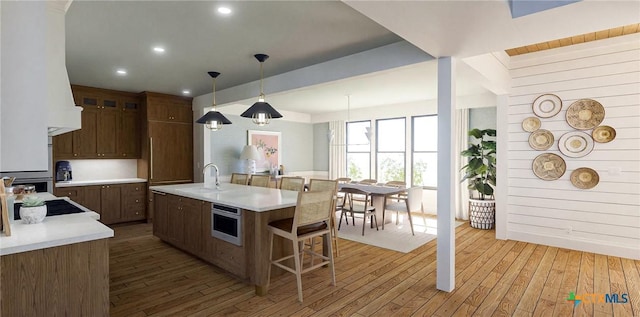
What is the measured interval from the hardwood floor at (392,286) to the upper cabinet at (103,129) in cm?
240

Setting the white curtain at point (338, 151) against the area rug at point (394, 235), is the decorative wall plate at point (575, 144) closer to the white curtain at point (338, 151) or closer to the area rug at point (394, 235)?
the area rug at point (394, 235)

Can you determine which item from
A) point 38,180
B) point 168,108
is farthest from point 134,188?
point 168,108

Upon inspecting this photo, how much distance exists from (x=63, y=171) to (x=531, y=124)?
25.3 feet

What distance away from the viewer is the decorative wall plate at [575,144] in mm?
4145

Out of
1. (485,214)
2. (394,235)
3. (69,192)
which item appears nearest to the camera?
(394,235)

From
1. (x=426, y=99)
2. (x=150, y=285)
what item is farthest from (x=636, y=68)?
(x=150, y=285)

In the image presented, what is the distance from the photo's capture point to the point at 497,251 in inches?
167

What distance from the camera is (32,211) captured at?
6.87ft

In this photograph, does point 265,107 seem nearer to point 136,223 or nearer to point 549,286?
point 549,286

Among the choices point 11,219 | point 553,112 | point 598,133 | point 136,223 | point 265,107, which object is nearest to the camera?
point 11,219

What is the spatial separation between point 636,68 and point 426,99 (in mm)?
3348

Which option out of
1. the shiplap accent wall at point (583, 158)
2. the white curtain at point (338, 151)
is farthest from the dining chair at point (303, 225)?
the white curtain at point (338, 151)

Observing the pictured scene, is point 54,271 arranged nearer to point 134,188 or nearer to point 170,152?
point 134,188

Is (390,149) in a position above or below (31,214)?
above
